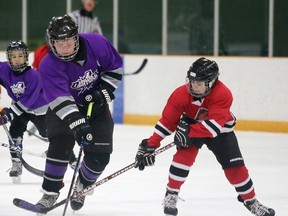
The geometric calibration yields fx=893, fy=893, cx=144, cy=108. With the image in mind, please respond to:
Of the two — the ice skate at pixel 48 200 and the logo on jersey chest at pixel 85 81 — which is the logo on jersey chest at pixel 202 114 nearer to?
the logo on jersey chest at pixel 85 81

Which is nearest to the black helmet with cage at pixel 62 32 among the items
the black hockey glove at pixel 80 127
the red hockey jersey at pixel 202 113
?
the black hockey glove at pixel 80 127

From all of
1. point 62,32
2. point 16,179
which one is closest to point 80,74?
point 62,32

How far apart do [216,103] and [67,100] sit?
25.7 inches

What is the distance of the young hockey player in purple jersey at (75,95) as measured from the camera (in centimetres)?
388

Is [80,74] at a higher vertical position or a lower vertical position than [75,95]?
higher

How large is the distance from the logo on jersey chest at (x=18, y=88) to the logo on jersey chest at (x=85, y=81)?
1354mm

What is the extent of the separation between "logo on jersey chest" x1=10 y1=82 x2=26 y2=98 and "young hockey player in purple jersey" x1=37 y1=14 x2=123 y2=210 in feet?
4.00

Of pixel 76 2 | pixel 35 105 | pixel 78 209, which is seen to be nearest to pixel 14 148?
pixel 35 105

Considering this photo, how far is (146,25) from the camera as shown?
987 cm

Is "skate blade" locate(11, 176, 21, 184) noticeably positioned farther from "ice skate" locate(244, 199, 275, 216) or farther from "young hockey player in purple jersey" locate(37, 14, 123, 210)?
"ice skate" locate(244, 199, 275, 216)

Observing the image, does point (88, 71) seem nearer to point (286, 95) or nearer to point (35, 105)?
point (35, 105)

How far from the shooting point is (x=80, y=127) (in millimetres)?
3850

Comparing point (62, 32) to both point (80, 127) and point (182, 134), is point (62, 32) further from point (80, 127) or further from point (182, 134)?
point (182, 134)

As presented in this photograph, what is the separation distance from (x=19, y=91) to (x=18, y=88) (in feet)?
0.07
